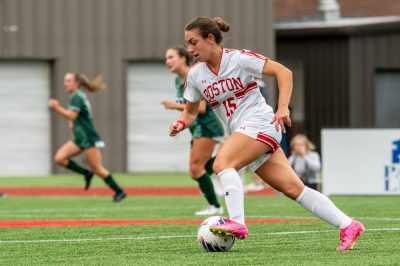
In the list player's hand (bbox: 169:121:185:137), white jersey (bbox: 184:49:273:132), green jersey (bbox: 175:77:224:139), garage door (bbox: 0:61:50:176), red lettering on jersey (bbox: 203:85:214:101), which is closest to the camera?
white jersey (bbox: 184:49:273:132)

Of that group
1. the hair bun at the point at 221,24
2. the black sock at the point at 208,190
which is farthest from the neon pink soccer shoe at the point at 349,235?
the black sock at the point at 208,190

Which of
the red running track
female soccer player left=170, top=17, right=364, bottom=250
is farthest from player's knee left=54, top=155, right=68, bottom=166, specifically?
female soccer player left=170, top=17, right=364, bottom=250

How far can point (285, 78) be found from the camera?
350 inches

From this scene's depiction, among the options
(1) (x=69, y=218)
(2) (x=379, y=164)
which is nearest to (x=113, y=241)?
(1) (x=69, y=218)

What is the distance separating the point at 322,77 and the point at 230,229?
1031 inches

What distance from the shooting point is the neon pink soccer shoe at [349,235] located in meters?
8.84

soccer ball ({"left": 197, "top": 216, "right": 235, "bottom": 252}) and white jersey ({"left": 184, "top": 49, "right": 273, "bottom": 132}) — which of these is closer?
soccer ball ({"left": 197, "top": 216, "right": 235, "bottom": 252})

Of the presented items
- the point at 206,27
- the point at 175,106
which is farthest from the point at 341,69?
the point at 206,27

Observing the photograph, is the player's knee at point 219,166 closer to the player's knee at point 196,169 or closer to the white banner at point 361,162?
the player's knee at point 196,169

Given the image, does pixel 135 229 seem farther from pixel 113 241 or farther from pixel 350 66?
pixel 350 66

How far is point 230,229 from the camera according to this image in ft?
28.7

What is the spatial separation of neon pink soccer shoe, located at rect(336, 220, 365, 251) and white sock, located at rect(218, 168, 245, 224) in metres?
0.75

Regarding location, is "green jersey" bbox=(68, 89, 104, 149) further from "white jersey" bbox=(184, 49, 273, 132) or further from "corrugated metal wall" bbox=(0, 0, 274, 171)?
"corrugated metal wall" bbox=(0, 0, 274, 171)

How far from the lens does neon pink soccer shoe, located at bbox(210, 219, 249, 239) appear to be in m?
8.76
